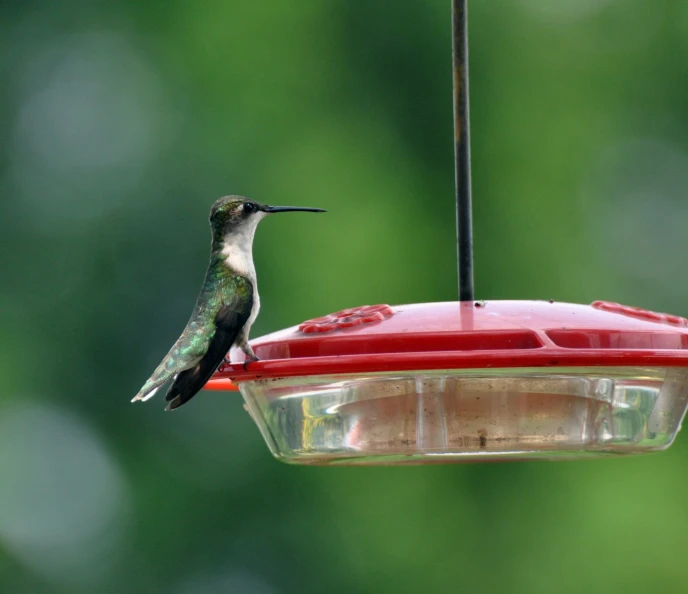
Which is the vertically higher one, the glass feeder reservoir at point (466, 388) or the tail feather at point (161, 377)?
the glass feeder reservoir at point (466, 388)

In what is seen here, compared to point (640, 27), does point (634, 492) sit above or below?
below

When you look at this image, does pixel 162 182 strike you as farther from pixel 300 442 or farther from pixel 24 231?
pixel 300 442

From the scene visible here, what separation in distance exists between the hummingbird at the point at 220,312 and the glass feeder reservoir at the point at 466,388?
0.22 metres

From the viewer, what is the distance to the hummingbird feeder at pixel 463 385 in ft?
9.71

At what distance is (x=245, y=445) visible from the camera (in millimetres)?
10945

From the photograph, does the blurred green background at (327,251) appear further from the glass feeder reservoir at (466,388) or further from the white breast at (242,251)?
the glass feeder reservoir at (466,388)

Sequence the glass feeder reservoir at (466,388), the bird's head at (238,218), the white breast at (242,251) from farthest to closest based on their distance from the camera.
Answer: the bird's head at (238,218), the white breast at (242,251), the glass feeder reservoir at (466,388)

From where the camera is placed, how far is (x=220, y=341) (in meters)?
4.02

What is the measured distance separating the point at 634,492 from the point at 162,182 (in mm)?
4590

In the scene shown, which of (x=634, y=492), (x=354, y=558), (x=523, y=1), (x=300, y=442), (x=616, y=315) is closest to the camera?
(x=616, y=315)

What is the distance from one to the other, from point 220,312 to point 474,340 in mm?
1611

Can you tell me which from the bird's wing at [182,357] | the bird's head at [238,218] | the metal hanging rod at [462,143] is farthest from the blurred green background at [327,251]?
the metal hanging rod at [462,143]

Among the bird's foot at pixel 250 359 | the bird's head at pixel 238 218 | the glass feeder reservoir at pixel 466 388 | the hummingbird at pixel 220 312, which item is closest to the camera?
the glass feeder reservoir at pixel 466 388

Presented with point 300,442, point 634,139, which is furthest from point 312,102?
point 300,442
